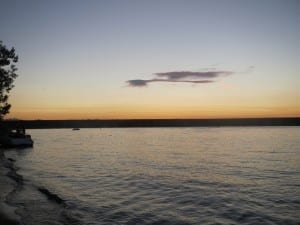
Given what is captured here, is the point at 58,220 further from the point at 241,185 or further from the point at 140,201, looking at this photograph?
the point at 241,185

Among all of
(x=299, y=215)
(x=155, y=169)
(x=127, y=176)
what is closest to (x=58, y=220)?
(x=299, y=215)

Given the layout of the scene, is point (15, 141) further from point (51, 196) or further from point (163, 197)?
point (163, 197)

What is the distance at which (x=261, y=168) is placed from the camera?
3169 centimetres

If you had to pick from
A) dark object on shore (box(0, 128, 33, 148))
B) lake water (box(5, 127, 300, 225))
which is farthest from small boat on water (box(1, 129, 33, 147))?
lake water (box(5, 127, 300, 225))

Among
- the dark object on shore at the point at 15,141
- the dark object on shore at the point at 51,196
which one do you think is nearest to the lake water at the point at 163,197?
the dark object on shore at the point at 51,196

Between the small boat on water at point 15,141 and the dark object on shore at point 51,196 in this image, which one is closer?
the dark object on shore at point 51,196

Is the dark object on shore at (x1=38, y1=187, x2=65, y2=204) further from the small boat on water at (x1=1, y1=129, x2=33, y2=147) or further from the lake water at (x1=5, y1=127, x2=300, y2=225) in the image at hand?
the small boat on water at (x1=1, y1=129, x2=33, y2=147)

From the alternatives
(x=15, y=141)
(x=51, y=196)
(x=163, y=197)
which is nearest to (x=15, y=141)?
(x=15, y=141)

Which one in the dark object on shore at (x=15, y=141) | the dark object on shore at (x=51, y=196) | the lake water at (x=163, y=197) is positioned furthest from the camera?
the dark object on shore at (x=15, y=141)

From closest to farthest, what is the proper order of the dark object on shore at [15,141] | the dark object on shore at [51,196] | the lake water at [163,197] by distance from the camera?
the lake water at [163,197] < the dark object on shore at [51,196] < the dark object on shore at [15,141]

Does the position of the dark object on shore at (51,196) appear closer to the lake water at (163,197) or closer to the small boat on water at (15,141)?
the lake water at (163,197)

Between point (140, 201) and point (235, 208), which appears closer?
point (235, 208)

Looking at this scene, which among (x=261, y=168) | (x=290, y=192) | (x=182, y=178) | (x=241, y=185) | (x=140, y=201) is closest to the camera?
(x=140, y=201)

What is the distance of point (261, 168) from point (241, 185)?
9.88m
